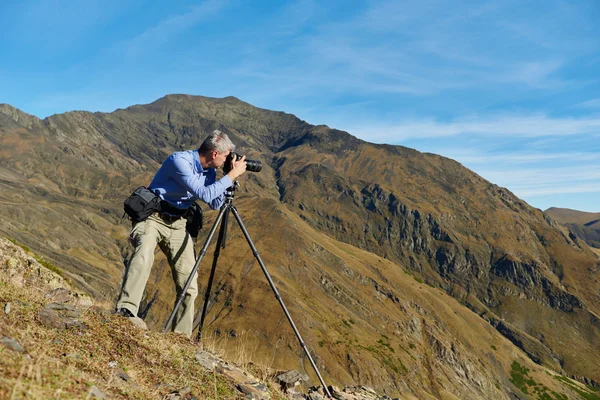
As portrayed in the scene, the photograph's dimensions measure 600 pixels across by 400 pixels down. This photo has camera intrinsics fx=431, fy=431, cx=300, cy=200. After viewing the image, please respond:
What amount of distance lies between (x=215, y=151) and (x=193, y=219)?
1.30 meters

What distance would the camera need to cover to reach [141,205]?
248 inches

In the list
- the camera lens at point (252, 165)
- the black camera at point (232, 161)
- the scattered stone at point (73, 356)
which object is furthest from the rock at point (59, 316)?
the camera lens at point (252, 165)

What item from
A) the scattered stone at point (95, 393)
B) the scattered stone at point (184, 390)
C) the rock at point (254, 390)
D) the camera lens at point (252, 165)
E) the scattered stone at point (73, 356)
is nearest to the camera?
the scattered stone at point (95, 393)

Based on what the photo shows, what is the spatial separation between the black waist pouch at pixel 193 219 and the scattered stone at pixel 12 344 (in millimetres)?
3531

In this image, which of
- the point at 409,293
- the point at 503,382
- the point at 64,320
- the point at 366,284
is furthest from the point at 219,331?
the point at 64,320

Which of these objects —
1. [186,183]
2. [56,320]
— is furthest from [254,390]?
[186,183]

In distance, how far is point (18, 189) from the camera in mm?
153250

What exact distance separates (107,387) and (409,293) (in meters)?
158

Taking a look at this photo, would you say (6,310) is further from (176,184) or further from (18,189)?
(18,189)

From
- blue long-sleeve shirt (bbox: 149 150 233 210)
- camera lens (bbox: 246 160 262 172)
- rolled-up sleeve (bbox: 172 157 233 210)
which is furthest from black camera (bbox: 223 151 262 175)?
rolled-up sleeve (bbox: 172 157 233 210)

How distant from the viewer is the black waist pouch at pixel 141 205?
245 inches

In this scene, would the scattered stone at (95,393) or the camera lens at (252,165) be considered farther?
the camera lens at (252,165)

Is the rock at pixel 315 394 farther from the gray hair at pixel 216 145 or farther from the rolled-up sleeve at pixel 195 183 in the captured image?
the gray hair at pixel 216 145

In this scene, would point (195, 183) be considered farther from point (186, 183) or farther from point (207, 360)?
point (207, 360)
